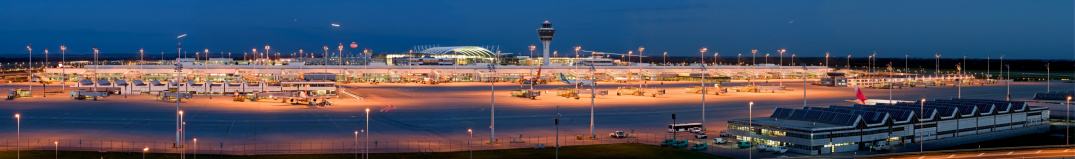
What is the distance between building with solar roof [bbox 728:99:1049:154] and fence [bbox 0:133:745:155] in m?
2.18

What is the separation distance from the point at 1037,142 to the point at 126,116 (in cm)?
5749

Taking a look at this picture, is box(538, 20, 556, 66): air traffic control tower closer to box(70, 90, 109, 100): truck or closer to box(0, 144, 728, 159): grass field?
box(70, 90, 109, 100): truck

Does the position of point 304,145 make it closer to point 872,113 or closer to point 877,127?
point 877,127

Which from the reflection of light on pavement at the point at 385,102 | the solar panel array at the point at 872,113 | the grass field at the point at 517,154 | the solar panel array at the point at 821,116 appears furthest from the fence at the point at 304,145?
the reflection of light on pavement at the point at 385,102

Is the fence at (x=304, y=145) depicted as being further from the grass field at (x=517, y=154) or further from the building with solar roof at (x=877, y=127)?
the building with solar roof at (x=877, y=127)

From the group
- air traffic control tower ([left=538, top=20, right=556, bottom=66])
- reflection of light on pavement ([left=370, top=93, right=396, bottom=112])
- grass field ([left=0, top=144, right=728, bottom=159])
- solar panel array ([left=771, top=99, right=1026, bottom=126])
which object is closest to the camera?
grass field ([left=0, top=144, right=728, bottom=159])

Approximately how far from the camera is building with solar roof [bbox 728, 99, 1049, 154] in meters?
45.6

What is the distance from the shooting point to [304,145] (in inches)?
1818

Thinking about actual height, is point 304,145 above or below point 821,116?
below

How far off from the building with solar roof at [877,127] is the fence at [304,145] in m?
2.18

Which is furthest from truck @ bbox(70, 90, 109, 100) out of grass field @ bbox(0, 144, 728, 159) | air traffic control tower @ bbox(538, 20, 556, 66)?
air traffic control tower @ bbox(538, 20, 556, 66)

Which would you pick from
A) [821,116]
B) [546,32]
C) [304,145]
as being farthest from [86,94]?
[546,32]

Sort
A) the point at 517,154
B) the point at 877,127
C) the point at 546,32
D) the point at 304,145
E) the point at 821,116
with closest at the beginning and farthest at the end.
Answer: the point at 517,154 → the point at 304,145 → the point at 877,127 → the point at 821,116 → the point at 546,32

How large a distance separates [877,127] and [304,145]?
29274 mm
